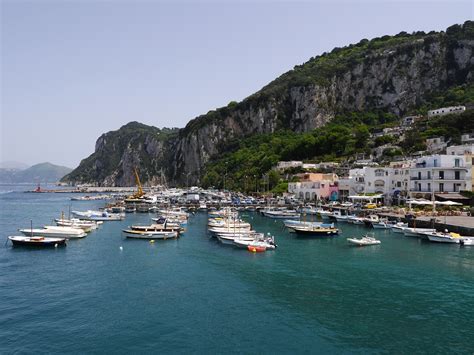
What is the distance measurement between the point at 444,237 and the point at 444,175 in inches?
1042

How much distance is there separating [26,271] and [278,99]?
529ft

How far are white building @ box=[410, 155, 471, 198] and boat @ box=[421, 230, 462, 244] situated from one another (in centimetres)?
2166

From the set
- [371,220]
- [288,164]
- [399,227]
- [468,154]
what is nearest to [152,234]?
[371,220]

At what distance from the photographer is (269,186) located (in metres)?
125

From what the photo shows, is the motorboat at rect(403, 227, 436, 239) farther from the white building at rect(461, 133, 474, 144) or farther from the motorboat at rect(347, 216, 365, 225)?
the white building at rect(461, 133, 474, 144)

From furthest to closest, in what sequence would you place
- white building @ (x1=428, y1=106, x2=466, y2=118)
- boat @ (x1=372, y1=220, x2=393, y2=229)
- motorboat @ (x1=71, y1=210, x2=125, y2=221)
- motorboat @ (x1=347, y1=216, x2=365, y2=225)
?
white building @ (x1=428, y1=106, x2=466, y2=118), motorboat @ (x1=71, y1=210, x2=125, y2=221), motorboat @ (x1=347, y1=216, x2=365, y2=225), boat @ (x1=372, y1=220, x2=393, y2=229)

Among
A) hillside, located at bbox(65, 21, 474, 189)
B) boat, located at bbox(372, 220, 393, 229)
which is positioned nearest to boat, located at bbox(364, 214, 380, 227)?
boat, located at bbox(372, 220, 393, 229)

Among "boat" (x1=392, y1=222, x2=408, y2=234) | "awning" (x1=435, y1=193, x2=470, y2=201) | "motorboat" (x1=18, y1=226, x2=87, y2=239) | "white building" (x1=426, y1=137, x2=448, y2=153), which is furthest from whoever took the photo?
"white building" (x1=426, y1=137, x2=448, y2=153)

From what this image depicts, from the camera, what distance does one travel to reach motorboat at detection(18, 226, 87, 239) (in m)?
54.2

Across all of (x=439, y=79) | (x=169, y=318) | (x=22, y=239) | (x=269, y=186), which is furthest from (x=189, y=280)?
(x=439, y=79)

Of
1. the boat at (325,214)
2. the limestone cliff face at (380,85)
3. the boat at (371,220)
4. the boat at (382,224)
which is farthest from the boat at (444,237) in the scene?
the limestone cliff face at (380,85)

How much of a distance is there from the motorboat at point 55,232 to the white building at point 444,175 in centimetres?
5732

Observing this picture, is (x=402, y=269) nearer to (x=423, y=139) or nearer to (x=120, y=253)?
(x=120, y=253)

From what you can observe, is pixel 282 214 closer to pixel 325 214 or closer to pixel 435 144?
pixel 325 214
